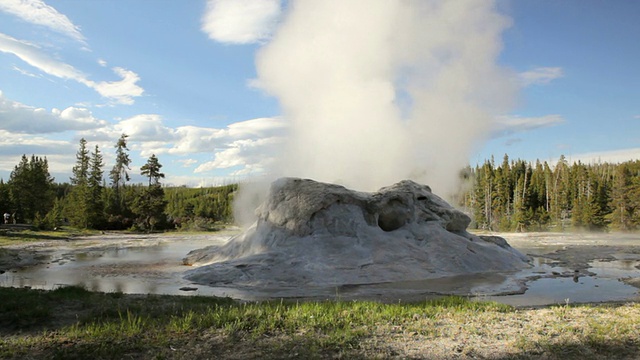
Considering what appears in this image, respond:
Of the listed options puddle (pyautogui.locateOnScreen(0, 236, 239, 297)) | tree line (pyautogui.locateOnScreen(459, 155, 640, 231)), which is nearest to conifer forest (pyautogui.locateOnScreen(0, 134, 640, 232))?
tree line (pyautogui.locateOnScreen(459, 155, 640, 231))

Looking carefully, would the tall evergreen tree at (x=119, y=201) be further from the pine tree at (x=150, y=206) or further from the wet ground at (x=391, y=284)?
the wet ground at (x=391, y=284)

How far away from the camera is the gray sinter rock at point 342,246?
18.1 m

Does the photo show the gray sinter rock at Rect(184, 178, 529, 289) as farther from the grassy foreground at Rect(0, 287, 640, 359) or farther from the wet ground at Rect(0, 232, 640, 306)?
the grassy foreground at Rect(0, 287, 640, 359)

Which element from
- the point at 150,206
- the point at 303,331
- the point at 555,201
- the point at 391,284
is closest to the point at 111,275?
the point at 391,284

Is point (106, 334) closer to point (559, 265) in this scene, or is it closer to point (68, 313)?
point (68, 313)

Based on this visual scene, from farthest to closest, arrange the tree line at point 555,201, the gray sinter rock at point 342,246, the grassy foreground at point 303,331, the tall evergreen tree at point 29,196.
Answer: the tree line at point 555,201, the tall evergreen tree at point 29,196, the gray sinter rock at point 342,246, the grassy foreground at point 303,331

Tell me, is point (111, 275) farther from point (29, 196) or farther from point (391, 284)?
point (29, 196)

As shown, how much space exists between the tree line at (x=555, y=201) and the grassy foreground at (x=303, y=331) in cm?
6407

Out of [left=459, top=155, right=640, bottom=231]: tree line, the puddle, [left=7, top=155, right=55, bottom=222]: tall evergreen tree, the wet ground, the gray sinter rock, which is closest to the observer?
the wet ground

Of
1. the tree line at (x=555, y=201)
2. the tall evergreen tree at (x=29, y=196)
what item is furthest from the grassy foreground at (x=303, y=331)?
the tree line at (x=555, y=201)

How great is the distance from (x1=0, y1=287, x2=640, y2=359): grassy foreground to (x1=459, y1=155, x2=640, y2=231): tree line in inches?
2522

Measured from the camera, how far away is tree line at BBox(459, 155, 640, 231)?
64125 millimetres

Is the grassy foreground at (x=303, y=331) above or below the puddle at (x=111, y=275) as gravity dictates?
Answer: above

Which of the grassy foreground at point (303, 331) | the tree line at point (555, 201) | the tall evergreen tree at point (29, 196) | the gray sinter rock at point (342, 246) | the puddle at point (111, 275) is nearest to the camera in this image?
the grassy foreground at point (303, 331)
